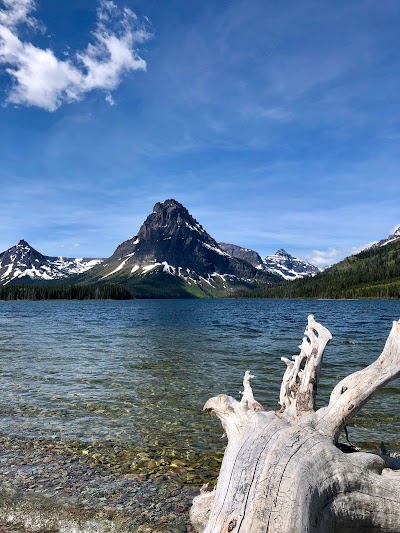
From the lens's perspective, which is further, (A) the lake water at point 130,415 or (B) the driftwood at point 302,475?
(A) the lake water at point 130,415

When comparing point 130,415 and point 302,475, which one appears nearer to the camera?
point 302,475

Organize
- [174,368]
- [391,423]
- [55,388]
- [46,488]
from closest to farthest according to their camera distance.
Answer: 1. [46,488]
2. [391,423]
3. [55,388]
4. [174,368]

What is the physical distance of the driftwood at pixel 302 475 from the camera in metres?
5.34

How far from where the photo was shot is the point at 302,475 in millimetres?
5773

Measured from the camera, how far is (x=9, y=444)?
11680mm

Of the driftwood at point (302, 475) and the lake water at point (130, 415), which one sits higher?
the driftwood at point (302, 475)

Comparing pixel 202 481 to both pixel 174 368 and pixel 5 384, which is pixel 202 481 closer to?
pixel 5 384

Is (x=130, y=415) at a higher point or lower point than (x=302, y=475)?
lower

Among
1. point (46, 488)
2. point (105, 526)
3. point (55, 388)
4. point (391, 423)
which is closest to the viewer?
point (105, 526)

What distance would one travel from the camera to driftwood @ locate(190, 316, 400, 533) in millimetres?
5336

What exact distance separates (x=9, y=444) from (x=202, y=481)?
587 centimetres

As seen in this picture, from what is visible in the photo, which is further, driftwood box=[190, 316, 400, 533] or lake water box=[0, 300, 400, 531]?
lake water box=[0, 300, 400, 531]

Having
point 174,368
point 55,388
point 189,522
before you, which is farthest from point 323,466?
point 174,368

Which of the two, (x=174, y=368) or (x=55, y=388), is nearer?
(x=55, y=388)
